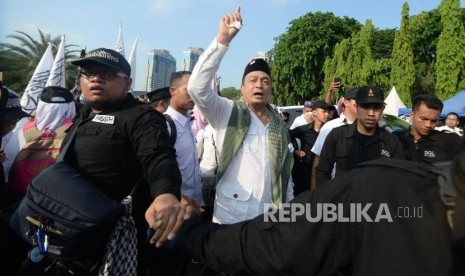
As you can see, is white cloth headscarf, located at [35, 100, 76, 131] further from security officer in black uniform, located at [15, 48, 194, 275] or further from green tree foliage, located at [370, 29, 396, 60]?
A: green tree foliage, located at [370, 29, 396, 60]

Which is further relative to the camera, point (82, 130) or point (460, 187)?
point (82, 130)

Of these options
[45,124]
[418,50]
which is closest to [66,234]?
[45,124]

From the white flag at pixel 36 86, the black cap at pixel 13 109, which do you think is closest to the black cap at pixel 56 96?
the black cap at pixel 13 109

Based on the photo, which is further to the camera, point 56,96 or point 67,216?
point 56,96

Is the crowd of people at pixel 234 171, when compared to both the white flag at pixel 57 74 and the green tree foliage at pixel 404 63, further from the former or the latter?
the green tree foliage at pixel 404 63

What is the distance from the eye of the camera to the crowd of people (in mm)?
1047

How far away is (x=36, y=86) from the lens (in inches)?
249

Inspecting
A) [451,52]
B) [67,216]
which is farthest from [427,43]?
[67,216]

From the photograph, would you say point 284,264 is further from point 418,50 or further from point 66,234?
point 418,50

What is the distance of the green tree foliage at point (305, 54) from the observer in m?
40.8

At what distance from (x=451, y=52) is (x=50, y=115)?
2661 cm

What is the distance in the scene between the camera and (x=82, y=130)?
2383mm

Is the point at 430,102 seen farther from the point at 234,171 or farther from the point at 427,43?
the point at 427,43

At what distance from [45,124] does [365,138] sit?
2.86 metres
